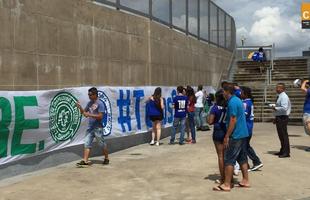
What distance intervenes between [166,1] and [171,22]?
0.80 meters

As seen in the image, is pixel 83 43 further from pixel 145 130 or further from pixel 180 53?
pixel 180 53

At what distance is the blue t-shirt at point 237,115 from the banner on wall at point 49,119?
3.72 m

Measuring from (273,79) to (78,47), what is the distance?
61.7 feet

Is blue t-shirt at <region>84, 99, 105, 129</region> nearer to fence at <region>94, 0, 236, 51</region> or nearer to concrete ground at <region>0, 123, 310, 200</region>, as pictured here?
concrete ground at <region>0, 123, 310, 200</region>

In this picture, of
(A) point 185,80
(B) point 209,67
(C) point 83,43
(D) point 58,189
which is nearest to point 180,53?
(A) point 185,80

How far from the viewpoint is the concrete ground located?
805cm

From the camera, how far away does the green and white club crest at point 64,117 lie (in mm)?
10273

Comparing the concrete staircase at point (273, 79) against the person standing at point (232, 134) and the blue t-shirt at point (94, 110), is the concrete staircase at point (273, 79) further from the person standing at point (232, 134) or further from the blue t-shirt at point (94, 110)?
the person standing at point (232, 134)

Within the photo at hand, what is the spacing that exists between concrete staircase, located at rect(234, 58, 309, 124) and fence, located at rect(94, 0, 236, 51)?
1709 mm

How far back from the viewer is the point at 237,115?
321 inches

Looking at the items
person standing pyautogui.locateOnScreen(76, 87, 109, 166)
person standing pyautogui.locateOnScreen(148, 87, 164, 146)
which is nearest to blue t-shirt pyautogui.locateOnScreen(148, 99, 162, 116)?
person standing pyautogui.locateOnScreen(148, 87, 164, 146)

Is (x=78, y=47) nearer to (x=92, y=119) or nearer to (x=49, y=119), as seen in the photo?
(x=92, y=119)

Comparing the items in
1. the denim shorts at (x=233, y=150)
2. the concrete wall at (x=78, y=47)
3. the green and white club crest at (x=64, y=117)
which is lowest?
the denim shorts at (x=233, y=150)

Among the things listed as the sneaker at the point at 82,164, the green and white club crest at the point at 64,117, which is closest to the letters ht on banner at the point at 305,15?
the green and white club crest at the point at 64,117
